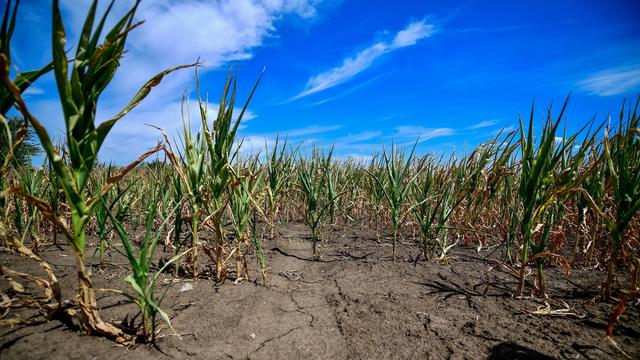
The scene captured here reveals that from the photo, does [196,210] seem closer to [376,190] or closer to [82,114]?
[82,114]

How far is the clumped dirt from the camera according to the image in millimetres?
1205

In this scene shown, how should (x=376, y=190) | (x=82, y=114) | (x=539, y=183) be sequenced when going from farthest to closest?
(x=376, y=190)
(x=539, y=183)
(x=82, y=114)

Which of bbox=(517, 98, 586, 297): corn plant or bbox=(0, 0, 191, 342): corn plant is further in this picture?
bbox=(517, 98, 586, 297): corn plant

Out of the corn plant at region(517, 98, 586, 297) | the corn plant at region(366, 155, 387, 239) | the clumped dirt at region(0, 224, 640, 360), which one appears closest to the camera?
the clumped dirt at region(0, 224, 640, 360)

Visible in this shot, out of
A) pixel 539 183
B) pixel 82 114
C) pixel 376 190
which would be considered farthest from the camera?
pixel 376 190

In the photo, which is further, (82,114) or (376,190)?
(376,190)

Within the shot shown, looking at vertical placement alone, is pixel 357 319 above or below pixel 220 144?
below

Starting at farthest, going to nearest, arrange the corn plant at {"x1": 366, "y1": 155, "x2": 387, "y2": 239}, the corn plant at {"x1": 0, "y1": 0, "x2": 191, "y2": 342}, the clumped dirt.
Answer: the corn plant at {"x1": 366, "y1": 155, "x2": 387, "y2": 239} < the clumped dirt < the corn plant at {"x1": 0, "y1": 0, "x2": 191, "y2": 342}

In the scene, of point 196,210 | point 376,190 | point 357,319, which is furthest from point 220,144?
point 376,190

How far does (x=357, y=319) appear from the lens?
1.54 metres

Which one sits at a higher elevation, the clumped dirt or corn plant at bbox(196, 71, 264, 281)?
corn plant at bbox(196, 71, 264, 281)

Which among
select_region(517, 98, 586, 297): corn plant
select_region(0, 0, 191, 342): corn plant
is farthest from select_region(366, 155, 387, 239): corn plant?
select_region(0, 0, 191, 342): corn plant

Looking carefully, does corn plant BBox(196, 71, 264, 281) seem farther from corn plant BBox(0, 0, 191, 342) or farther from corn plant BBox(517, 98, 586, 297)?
corn plant BBox(517, 98, 586, 297)

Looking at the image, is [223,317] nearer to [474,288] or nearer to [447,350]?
[447,350]
